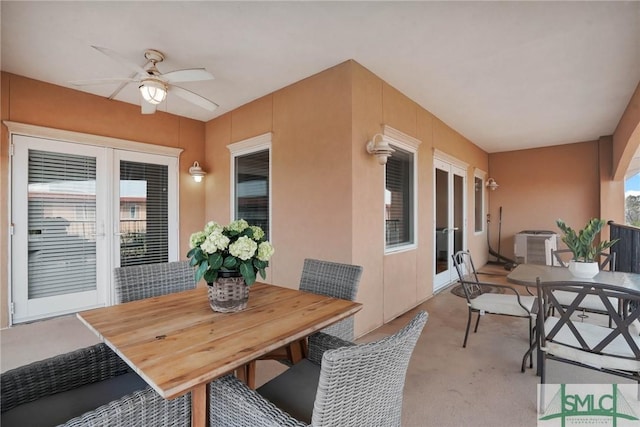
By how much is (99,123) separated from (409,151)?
4.12 m

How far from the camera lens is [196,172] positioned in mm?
4641

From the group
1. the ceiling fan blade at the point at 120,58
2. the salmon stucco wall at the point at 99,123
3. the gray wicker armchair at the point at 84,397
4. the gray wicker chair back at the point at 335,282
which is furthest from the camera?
the salmon stucco wall at the point at 99,123

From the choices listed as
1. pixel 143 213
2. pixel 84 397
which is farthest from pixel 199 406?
pixel 143 213

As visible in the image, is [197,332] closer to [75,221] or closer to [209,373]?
[209,373]

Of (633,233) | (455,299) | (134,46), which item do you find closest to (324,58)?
(134,46)

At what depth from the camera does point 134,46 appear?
269 cm

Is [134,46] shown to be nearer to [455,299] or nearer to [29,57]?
[29,57]

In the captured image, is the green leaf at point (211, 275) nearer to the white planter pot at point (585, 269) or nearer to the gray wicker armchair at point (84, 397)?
the gray wicker armchair at point (84, 397)

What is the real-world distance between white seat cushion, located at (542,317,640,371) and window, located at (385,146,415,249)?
1.85m

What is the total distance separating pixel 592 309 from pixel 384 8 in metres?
3.00

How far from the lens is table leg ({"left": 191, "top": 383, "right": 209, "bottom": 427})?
3.74ft

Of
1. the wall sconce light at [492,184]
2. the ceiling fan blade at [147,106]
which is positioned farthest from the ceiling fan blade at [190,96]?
the wall sconce light at [492,184]

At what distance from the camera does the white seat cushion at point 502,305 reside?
2.53 meters

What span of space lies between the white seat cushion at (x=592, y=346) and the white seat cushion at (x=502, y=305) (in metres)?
0.50
